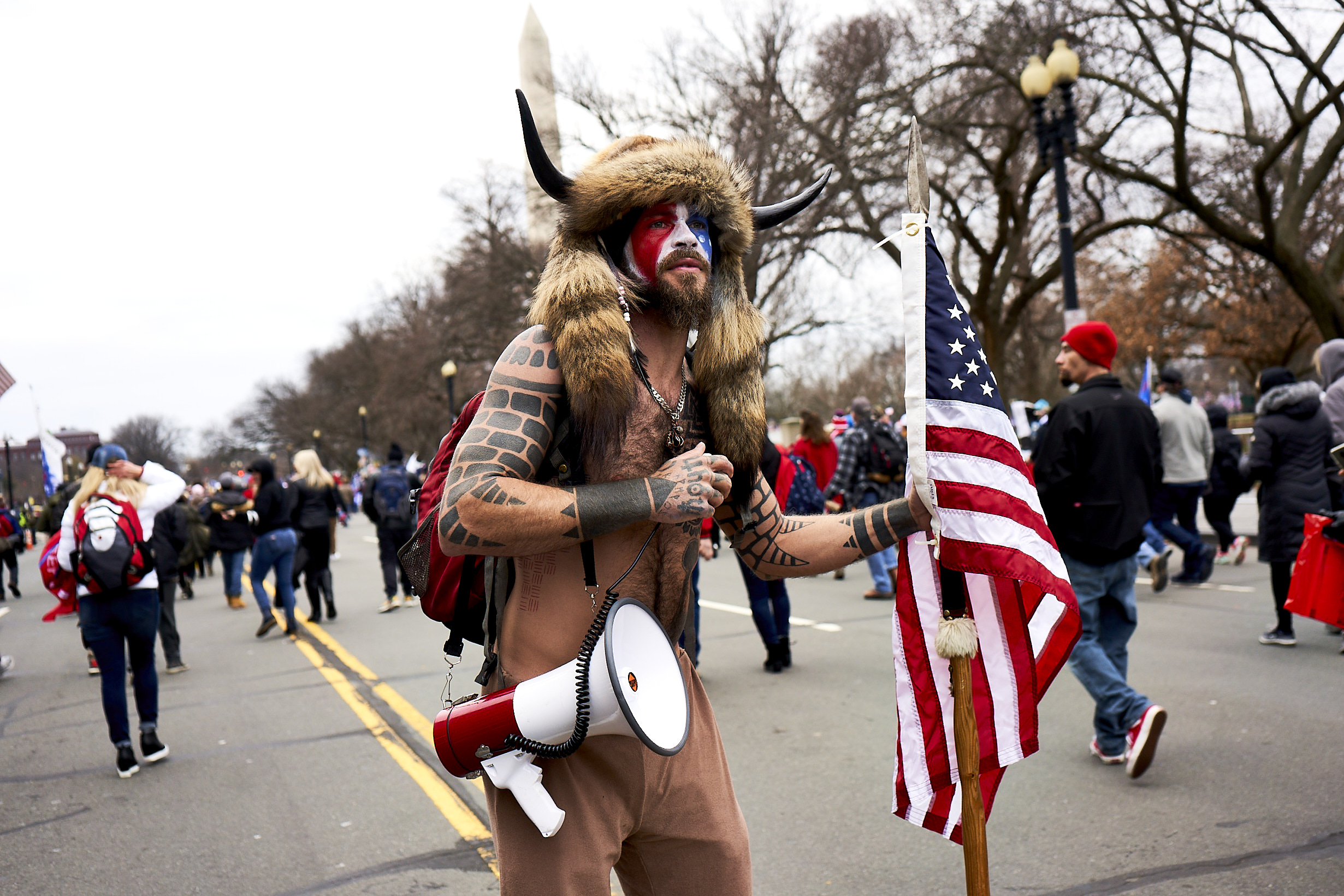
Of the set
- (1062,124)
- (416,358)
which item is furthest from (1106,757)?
(416,358)

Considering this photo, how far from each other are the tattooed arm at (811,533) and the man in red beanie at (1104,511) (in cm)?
267

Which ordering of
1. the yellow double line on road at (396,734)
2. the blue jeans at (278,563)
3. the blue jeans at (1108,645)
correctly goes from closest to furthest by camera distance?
the yellow double line on road at (396,734)
the blue jeans at (1108,645)
the blue jeans at (278,563)

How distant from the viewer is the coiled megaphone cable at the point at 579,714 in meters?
1.83

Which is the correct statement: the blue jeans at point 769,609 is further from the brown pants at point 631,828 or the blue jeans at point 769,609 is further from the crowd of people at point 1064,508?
the brown pants at point 631,828

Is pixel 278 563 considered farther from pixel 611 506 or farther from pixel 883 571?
pixel 611 506

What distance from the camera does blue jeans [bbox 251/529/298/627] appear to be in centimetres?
1044

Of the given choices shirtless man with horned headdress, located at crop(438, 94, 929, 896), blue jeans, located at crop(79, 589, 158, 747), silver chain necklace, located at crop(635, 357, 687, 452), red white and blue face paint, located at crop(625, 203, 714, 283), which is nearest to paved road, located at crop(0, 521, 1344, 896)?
blue jeans, located at crop(79, 589, 158, 747)

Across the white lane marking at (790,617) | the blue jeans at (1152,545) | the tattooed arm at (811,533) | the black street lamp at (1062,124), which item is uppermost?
the black street lamp at (1062,124)

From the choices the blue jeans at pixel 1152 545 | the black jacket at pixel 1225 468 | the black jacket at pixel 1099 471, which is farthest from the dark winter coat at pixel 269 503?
the black jacket at pixel 1225 468

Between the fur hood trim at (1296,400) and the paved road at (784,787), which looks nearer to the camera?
the paved road at (784,787)

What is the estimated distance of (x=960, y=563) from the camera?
2275 millimetres

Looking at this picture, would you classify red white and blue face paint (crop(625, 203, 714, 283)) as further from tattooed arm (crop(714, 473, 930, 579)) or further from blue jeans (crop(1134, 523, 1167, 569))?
blue jeans (crop(1134, 523, 1167, 569))

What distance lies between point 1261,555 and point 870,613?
3.22 meters

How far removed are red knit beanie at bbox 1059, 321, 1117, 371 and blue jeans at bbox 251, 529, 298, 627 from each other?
26.8ft
